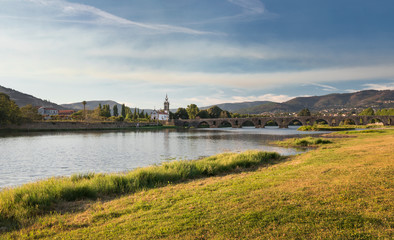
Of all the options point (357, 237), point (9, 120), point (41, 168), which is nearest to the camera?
point (357, 237)

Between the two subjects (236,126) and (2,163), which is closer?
(2,163)

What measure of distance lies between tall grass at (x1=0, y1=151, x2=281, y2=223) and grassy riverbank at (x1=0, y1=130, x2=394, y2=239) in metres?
0.48

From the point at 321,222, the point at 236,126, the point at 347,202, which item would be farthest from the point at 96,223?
the point at 236,126

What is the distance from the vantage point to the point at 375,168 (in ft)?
44.3

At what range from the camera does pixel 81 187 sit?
1294 centimetres

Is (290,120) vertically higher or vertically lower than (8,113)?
lower

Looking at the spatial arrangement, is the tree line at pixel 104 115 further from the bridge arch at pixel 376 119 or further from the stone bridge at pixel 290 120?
the bridge arch at pixel 376 119

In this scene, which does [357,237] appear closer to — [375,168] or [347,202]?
[347,202]

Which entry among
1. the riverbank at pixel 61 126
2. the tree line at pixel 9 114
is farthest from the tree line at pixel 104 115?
the tree line at pixel 9 114

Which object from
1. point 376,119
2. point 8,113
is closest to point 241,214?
point 8,113

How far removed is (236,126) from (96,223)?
16699cm

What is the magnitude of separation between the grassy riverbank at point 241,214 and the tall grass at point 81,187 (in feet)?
1.58

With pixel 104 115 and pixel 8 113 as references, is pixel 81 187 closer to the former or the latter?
pixel 8 113

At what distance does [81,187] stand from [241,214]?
Result: 9.13 meters
